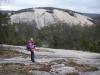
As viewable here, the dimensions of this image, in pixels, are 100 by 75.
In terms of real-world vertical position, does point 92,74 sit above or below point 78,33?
above

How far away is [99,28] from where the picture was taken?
67.2m

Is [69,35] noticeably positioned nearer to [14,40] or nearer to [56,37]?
[56,37]

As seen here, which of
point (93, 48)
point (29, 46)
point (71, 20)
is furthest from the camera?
point (71, 20)

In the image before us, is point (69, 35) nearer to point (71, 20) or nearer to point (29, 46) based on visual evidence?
point (29, 46)

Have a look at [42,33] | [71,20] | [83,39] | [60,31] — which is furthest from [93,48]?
[71,20]

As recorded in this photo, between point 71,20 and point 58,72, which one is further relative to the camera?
point 71,20

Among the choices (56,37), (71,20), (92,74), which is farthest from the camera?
(71,20)

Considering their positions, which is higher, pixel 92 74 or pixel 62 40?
pixel 92 74

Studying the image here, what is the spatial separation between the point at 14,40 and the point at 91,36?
24.7 m

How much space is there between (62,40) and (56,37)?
2.65 meters

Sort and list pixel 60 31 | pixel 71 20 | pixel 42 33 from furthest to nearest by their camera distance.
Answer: pixel 71 20 < pixel 42 33 < pixel 60 31

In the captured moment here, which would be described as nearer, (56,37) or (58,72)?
(58,72)

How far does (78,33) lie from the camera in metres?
64.2

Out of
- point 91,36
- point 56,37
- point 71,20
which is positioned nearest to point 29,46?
point 56,37
